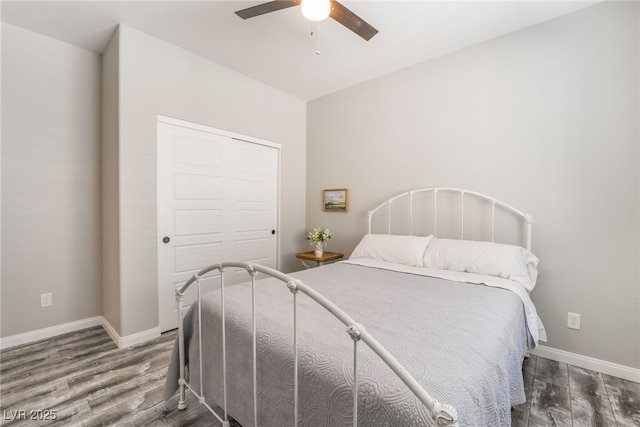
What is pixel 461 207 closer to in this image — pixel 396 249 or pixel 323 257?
pixel 396 249

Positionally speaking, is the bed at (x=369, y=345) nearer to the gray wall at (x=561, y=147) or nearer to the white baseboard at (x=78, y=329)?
the gray wall at (x=561, y=147)

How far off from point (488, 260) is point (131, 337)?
2921 mm

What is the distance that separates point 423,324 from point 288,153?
2.99m

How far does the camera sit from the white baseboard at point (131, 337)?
239cm

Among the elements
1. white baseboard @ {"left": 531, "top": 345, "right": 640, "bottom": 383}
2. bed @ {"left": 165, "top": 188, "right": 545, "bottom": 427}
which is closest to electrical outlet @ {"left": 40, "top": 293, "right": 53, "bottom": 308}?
bed @ {"left": 165, "top": 188, "right": 545, "bottom": 427}

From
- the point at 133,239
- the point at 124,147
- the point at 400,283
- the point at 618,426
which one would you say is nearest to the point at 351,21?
the point at 400,283

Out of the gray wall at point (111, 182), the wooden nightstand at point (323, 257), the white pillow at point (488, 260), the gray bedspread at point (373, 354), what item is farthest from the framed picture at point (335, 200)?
the gray wall at point (111, 182)

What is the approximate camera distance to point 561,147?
7.19 feet

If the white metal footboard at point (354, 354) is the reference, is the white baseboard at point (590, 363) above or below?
below

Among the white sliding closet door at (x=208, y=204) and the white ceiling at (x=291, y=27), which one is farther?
the white sliding closet door at (x=208, y=204)

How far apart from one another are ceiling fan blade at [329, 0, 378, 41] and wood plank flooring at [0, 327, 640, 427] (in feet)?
8.09

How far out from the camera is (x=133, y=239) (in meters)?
2.43

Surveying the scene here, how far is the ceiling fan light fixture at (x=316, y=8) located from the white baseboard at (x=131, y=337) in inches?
109

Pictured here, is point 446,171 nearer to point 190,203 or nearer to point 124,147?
point 190,203
